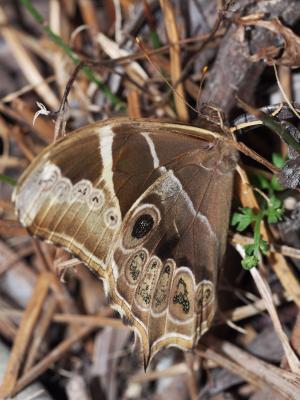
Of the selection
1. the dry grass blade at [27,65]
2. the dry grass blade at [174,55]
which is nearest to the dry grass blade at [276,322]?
the dry grass blade at [174,55]

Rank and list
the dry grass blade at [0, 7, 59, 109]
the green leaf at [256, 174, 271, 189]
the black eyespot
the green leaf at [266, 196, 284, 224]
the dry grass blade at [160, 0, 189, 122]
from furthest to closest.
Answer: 1. the dry grass blade at [0, 7, 59, 109]
2. the dry grass blade at [160, 0, 189, 122]
3. the green leaf at [256, 174, 271, 189]
4. the green leaf at [266, 196, 284, 224]
5. the black eyespot

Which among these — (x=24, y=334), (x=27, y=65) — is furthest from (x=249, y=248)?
(x=27, y=65)

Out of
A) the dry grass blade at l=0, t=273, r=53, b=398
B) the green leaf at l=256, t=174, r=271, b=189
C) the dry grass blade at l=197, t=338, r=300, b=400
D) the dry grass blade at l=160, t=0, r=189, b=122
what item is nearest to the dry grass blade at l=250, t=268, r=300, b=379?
the dry grass blade at l=197, t=338, r=300, b=400

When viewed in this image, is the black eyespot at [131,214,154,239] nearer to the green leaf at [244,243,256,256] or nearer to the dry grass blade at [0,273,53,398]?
the green leaf at [244,243,256,256]

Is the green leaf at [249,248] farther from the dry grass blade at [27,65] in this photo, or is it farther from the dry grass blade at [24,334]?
the dry grass blade at [27,65]

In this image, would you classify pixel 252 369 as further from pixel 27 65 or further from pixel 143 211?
pixel 27 65

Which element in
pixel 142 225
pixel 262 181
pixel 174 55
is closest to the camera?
pixel 142 225
